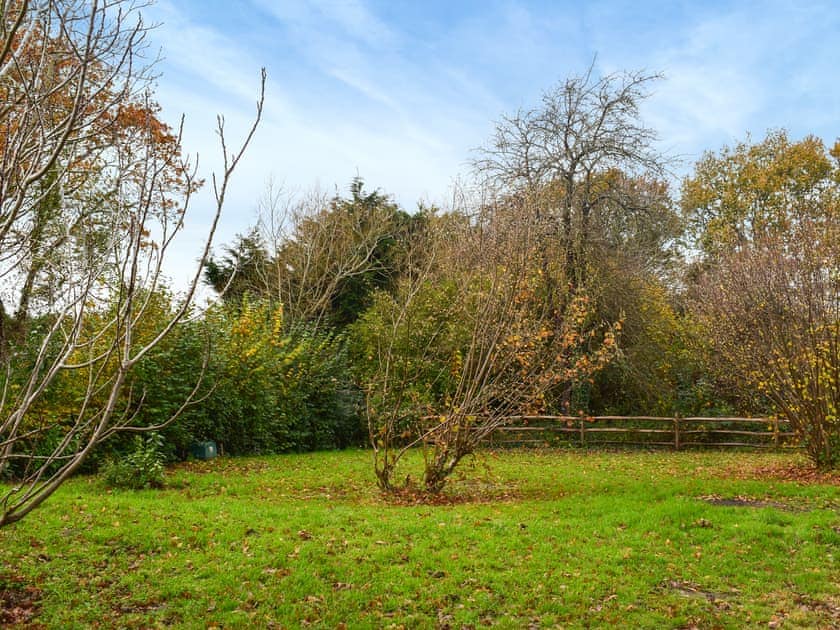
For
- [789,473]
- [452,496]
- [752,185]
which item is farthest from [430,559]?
[752,185]

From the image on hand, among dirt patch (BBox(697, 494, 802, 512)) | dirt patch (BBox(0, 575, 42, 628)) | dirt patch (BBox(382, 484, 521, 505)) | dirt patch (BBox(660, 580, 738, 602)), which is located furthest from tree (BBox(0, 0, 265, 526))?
dirt patch (BBox(697, 494, 802, 512))

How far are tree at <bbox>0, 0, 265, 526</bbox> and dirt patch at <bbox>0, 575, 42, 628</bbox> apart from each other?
0.73 m

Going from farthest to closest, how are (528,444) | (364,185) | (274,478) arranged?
(364,185) → (528,444) → (274,478)

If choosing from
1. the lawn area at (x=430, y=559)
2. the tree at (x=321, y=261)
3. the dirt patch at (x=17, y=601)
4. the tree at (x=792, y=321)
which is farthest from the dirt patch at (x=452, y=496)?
the tree at (x=321, y=261)

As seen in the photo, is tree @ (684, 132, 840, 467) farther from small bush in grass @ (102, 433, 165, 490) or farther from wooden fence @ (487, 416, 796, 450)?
small bush in grass @ (102, 433, 165, 490)

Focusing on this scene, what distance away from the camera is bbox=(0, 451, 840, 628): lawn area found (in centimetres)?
513

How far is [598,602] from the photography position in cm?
542

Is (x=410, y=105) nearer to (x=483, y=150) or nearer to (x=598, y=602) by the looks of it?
(x=598, y=602)

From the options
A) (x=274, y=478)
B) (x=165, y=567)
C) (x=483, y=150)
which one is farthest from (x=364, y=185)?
(x=165, y=567)

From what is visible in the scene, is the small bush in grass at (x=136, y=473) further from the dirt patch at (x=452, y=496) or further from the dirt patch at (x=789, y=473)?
the dirt patch at (x=789, y=473)

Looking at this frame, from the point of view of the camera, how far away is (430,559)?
6.23 metres

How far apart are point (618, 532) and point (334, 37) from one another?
18.0 feet

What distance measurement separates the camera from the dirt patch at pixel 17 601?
4749 mm

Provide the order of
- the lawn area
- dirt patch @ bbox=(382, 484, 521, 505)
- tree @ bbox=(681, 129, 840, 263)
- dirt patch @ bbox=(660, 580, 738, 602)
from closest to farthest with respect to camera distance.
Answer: the lawn area < dirt patch @ bbox=(660, 580, 738, 602) < dirt patch @ bbox=(382, 484, 521, 505) < tree @ bbox=(681, 129, 840, 263)
